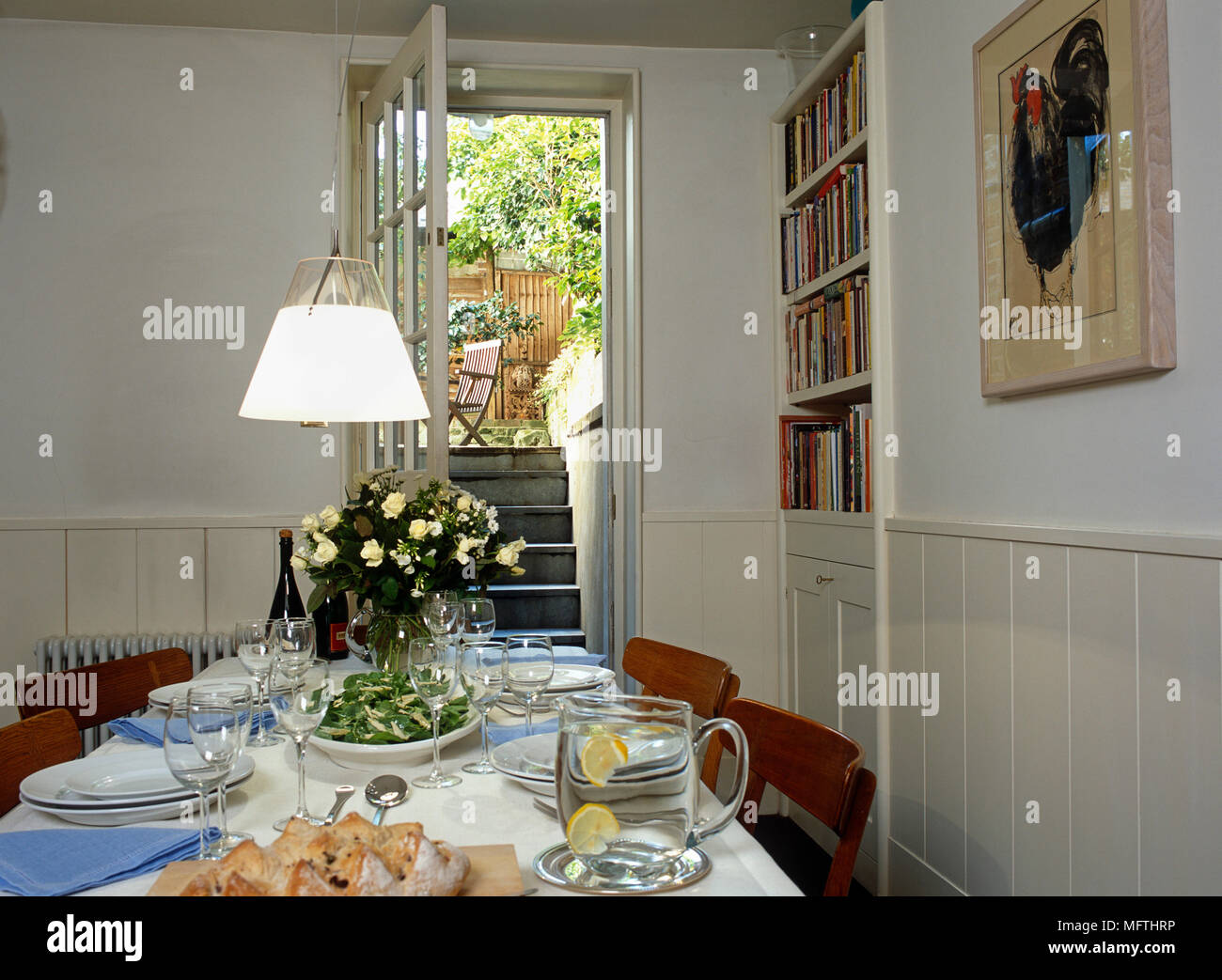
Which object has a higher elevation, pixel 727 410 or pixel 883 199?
pixel 883 199

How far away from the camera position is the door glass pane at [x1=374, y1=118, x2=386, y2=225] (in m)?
3.18

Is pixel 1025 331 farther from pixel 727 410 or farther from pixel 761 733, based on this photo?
pixel 727 410

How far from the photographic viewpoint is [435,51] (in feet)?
9.04

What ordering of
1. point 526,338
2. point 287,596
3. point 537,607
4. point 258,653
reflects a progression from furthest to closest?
point 526,338 < point 537,607 < point 287,596 < point 258,653

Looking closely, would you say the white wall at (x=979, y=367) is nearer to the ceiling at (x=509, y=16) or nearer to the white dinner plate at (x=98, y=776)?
the ceiling at (x=509, y=16)

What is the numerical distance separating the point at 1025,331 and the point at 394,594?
1.30m

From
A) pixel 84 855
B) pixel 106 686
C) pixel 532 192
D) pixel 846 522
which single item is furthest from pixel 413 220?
pixel 532 192

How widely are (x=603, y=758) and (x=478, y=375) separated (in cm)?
620

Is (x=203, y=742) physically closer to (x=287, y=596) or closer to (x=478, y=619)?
(x=478, y=619)

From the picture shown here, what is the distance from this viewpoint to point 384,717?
4.17ft

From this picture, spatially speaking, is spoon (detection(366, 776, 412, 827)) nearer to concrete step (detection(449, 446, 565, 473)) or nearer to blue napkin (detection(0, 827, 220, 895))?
blue napkin (detection(0, 827, 220, 895))

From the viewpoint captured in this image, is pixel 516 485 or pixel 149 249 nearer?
pixel 149 249

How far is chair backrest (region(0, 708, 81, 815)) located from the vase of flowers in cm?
50
